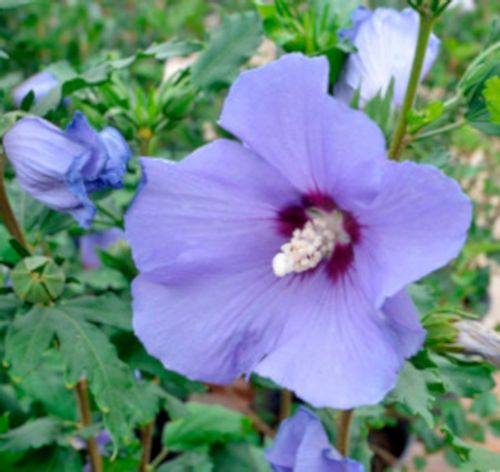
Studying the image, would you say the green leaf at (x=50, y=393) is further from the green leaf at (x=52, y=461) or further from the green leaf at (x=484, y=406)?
the green leaf at (x=484, y=406)

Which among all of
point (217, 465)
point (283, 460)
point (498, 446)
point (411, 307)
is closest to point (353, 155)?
point (411, 307)

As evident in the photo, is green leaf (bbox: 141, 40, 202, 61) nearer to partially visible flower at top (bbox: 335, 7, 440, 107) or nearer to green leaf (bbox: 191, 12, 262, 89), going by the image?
green leaf (bbox: 191, 12, 262, 89)

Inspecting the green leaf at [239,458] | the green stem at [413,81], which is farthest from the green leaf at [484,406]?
the green stem at [413,81]

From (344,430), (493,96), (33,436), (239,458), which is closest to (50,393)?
(33,436)

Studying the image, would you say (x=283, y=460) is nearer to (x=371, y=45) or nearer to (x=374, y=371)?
(x=374, y=371)

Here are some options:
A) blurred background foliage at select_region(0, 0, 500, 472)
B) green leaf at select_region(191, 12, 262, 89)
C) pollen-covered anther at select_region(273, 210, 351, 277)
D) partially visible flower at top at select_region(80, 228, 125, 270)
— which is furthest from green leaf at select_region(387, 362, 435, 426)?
partially visible flower at top at select_region(80, 228, 125, 270)

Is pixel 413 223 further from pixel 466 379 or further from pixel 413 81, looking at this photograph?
pixel 466 379
